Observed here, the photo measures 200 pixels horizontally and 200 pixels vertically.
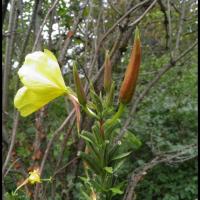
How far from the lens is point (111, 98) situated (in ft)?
2.62

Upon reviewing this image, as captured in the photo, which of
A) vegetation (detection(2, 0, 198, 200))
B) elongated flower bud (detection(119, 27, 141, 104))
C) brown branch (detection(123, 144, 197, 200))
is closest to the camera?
elongated flower bud (detection(119, 27, 141, 104))

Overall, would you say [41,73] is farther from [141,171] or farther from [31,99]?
[141,171]

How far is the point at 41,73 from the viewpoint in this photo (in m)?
0.79

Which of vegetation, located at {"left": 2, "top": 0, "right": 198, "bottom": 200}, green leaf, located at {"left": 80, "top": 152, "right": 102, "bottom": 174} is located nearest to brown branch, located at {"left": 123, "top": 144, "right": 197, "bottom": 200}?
vegetation, located at {"left": 2, "top": 0, "right": 198, "bottom": 200}

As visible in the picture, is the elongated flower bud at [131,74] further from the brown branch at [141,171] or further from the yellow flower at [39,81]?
the brown branch at [141,171]

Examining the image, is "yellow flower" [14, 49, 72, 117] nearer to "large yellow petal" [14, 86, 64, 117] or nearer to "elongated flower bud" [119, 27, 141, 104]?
"large yellow petal" [14, 86, 64, 117]

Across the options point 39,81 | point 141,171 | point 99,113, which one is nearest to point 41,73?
point 39,81

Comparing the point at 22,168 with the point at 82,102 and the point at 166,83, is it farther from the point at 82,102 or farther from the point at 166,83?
the point at 166,83

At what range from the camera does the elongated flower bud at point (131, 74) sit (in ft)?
2.40

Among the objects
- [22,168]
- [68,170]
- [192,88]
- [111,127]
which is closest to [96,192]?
[111,127]

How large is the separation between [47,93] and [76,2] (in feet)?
7.24

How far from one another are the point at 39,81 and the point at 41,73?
0.02 meters

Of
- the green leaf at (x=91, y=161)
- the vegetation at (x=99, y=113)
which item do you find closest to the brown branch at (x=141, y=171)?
the vegetation at (x=99, y=113)

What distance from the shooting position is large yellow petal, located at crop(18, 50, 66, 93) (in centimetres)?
78
